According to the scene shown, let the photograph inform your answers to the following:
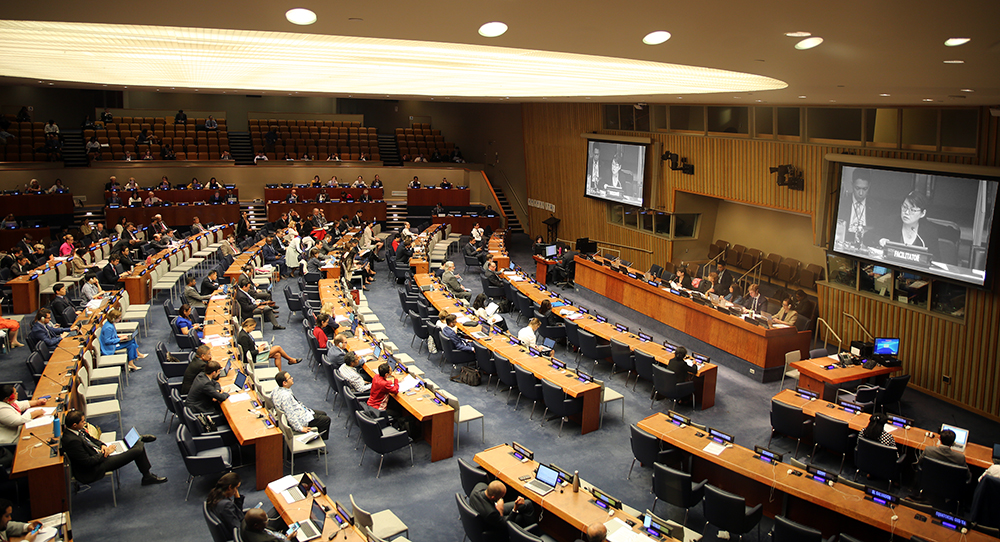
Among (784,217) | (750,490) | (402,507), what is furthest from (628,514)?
(784,217)

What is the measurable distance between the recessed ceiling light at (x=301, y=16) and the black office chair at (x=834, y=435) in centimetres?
745

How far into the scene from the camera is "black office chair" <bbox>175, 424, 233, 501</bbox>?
695cm

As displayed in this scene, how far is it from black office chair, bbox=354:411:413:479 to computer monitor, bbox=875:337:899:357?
7.45 meters

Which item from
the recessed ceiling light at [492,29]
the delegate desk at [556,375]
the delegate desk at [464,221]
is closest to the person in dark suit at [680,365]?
the delegate desk at [556,375]

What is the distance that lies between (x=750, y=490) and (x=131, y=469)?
716 centimetres

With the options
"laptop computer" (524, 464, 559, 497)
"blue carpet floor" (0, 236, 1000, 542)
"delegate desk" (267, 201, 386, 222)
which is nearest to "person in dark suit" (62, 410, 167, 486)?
"blue carpet floor" (0, 236, 1000, 542)

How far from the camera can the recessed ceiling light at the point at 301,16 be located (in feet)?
11.0

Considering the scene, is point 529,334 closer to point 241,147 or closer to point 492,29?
point 492,29

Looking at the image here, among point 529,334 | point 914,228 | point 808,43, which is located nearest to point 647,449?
point 529,334

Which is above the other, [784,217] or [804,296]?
[784,217]

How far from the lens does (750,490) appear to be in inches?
282

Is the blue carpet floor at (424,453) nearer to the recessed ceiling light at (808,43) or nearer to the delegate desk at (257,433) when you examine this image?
the delegate desk at (257,433)

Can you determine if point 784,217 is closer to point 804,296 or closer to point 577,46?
point 804,296

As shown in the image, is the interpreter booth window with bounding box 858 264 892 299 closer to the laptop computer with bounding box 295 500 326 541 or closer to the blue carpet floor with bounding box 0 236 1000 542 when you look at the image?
the blue carpet floor with bounding box 0 236 1000 542
